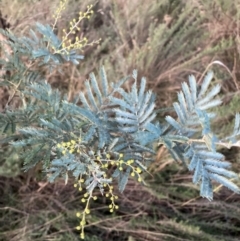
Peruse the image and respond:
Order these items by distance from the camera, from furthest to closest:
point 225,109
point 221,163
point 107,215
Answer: point 107,215
point 225,109
point 221,163

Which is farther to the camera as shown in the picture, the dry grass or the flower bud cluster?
the dry grass

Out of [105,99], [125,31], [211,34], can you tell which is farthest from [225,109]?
[105,99]

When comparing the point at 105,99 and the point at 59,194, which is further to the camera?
the point at 59,194

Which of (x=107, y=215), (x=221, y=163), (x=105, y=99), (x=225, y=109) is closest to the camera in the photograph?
(x=221, y=163)

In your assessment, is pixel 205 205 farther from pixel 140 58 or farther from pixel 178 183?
pixel 140 58

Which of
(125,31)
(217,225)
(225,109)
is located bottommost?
(217,225)

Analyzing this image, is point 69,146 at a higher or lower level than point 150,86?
higher

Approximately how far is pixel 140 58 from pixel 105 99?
60 cm

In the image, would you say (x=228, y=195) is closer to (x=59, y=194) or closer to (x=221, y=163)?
(x=59, y=194)

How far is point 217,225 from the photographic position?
3.94 ft

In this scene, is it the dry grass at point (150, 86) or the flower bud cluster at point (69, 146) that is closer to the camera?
the flower bud cluster at point (69, 146)

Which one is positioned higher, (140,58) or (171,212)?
(140,58)

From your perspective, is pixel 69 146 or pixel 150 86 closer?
pixel 69 146

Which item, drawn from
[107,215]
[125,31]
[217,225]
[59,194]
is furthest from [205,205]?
Answer: [125,31]
